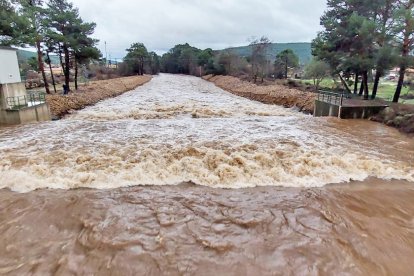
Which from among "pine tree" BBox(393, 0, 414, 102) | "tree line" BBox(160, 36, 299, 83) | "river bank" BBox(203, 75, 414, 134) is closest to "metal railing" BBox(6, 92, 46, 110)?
"river bank" BBox(203, 75, 414, 134)

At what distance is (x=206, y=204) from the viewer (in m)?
5.62

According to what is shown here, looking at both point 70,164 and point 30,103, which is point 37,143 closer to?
point 70,164

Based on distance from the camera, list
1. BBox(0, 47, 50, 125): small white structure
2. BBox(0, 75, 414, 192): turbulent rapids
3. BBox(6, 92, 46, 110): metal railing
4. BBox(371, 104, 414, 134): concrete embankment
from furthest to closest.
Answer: BBox(6, 92, 46, 110): metal railing < BBox(0, 47, 50, 125): small white structure < BBox(371, 104, 414, 134): concrete embankment < BBox(0, 75, 414, 192): turbulent rapids

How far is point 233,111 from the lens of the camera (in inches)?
647

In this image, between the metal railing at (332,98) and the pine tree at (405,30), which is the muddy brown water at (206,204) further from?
the pine tree at (405,30)

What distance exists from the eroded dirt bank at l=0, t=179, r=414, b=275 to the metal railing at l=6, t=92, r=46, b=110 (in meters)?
8.30

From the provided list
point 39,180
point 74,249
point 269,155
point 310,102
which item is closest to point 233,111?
point 310,102

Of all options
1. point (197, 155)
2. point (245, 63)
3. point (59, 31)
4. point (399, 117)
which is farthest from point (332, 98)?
point (245, 63)

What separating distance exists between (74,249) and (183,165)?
3.62 m

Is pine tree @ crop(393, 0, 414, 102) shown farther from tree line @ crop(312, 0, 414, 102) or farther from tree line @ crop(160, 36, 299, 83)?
tree line @ crop(160, 36, 299, 83)

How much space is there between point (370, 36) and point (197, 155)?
40.5 ft

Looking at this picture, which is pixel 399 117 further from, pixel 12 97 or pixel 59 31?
pixel 59 31

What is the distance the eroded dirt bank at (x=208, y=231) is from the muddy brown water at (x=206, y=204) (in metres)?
0.02

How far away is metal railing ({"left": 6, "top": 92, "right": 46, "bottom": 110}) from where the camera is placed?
1256cm
